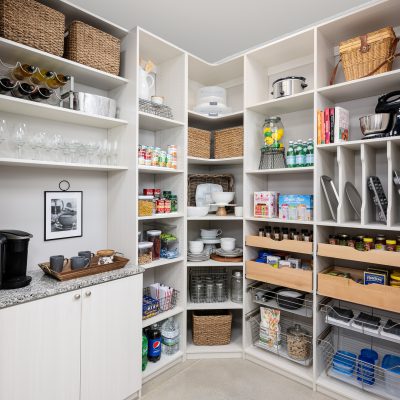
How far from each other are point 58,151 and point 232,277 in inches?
67.9

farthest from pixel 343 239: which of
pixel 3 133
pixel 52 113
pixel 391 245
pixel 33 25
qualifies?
pixel 33 25

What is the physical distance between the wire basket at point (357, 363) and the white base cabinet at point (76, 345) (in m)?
1.36

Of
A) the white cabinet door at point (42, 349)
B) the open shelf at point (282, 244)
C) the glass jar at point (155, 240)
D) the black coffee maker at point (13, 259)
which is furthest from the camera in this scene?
the glass jar at point (155, 240)

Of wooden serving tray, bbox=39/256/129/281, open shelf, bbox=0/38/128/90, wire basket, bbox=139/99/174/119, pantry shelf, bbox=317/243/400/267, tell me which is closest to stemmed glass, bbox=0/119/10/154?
open shelf, bbox=0/38/128/90

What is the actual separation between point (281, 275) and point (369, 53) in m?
1.60

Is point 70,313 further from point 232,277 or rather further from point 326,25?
point 326,25

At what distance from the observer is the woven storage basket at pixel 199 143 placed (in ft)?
8.19

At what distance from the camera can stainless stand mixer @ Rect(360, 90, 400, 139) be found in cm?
175

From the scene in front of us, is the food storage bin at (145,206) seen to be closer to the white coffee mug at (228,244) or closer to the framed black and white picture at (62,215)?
the framed black and white picture at (62,215)

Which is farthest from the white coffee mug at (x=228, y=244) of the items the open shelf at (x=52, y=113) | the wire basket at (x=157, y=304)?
the open shelf at (x=52, y=113)

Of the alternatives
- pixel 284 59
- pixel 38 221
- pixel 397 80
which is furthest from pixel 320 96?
pixel 38 221

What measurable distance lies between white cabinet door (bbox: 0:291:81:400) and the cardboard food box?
152cm

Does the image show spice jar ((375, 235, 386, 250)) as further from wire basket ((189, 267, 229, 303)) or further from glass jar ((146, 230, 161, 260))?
glass jar ((146, 230, 161, 260))

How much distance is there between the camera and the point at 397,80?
5.87 ft
